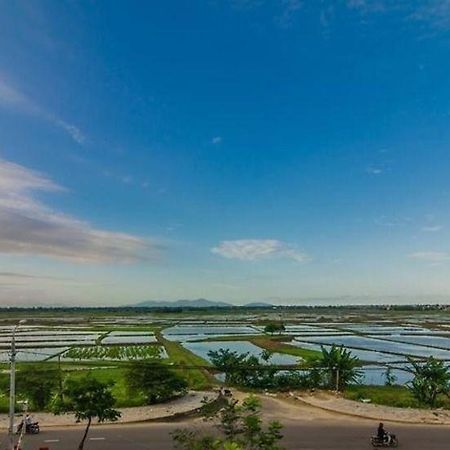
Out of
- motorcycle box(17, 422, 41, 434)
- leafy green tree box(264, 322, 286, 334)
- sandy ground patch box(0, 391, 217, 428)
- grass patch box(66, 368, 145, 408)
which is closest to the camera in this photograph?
motorcycle box(17, 422, 41, 434)

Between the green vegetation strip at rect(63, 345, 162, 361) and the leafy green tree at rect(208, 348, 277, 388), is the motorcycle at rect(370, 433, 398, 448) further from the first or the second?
the green vegetation strip at rect(63, 345, 162, 361)

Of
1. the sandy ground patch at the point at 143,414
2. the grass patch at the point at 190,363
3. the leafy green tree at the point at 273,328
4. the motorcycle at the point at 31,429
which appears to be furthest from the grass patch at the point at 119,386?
the leafy green tree at the point at 273,328

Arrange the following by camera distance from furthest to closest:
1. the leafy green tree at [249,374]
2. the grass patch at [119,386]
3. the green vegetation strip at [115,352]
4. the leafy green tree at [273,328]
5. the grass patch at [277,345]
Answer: the leafy green tree at [273,328]
the grass patch at [277,345]
the green vegetation strip at [115,352]
the leafy green tree at [249,374]
the grass patch at [119,386]

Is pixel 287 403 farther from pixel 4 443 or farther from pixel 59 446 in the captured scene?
pixel 4 443

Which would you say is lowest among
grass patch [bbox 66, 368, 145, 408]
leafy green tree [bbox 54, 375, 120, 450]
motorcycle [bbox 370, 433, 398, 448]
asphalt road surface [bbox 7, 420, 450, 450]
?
asphalt road surface [bbox 7, 420, 450, 450]

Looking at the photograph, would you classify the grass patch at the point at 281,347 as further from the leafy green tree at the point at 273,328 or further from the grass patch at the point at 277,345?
the leafy green tree at the point at 273,328

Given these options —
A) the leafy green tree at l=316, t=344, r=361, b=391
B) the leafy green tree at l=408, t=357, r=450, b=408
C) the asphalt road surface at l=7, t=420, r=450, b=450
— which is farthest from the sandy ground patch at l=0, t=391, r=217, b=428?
the leafy green tree at l=408, t=357, r=450, b=408

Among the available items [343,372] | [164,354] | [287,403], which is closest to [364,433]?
[287,403]
